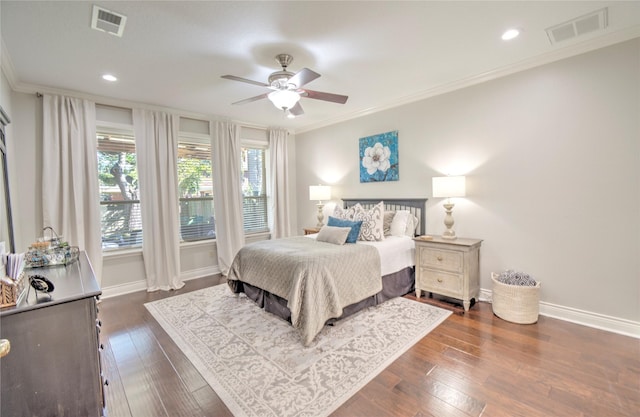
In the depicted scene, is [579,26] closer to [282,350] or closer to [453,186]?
[453,186]

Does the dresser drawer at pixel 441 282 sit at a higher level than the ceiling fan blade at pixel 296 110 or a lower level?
lower

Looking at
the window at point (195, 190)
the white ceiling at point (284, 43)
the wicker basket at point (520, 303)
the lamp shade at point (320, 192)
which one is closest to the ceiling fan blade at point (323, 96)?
the white ceiling at point (284, 43)

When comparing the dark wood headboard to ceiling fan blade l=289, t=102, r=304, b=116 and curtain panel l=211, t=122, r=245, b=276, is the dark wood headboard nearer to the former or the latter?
ceiling fan blade l=289, t=102, r=304, b=116

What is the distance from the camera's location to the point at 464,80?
10.8ft

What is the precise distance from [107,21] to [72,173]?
2.23m

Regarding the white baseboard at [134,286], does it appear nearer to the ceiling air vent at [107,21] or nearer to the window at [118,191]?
the window at [118,191]

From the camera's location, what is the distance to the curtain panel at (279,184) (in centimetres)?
540

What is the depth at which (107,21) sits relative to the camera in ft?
6.72

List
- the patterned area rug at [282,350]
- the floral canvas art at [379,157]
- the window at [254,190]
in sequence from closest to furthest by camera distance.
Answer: the patterned area rug at [282,350] < the floral canvas art at [379,157] < the window at [254,190]

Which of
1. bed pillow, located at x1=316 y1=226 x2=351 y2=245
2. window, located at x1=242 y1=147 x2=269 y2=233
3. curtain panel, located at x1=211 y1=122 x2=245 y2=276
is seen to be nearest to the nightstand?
bed pillow, located at x1=316 y1=226 x2=351 y2=245

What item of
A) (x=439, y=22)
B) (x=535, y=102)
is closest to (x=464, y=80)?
(x=535, y=102)

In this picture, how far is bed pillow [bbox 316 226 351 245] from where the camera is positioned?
131 inches

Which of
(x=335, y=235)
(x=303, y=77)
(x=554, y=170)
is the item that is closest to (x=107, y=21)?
(x=303, y=77)

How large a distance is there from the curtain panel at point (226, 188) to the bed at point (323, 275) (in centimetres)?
133
